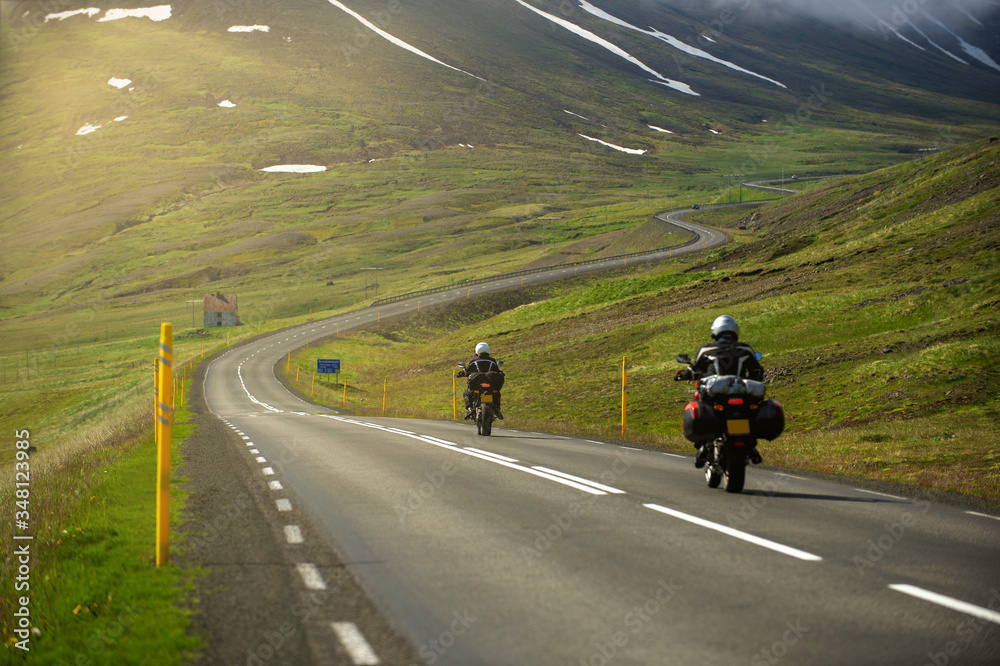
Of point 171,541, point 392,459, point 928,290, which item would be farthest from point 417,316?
point 171,541

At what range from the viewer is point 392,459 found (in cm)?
1471

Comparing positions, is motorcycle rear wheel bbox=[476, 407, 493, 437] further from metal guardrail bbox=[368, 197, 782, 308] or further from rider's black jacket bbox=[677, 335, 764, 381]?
metal guardrail bbox=[368, 197, 782, 308]

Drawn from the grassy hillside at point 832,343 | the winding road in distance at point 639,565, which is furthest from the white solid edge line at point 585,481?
the grassy hillside at point 832,343

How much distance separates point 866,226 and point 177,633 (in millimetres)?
48661

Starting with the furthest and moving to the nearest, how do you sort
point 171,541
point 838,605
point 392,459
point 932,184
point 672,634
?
1. point 932,184
2. point 392,459
3. point 171,541
4. point 838,605
5. point 672,634

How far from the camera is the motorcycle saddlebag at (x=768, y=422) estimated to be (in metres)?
9.81

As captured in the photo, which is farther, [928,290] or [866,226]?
[866,226]

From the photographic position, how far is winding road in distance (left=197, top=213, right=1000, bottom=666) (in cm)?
502

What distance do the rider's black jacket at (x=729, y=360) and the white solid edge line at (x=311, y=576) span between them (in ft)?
18.2

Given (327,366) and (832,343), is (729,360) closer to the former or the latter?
(832,343)

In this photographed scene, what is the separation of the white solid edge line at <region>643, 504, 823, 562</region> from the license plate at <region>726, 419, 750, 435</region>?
4.32 feet

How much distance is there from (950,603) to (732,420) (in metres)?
4.32

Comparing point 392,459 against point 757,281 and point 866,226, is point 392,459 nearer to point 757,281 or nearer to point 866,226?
point 757,281

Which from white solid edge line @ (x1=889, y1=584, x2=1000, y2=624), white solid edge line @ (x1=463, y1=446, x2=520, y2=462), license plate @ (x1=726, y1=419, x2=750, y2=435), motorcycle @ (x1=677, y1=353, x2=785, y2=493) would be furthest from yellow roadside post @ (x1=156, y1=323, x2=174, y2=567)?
white solid edge line @ (x1=463, y1=446, x2=520, y2=462)
